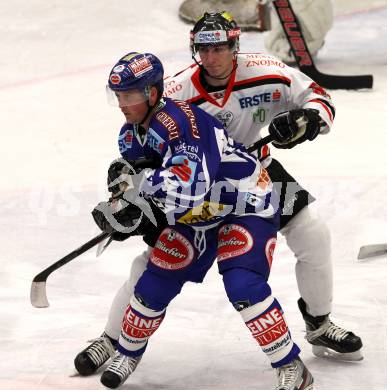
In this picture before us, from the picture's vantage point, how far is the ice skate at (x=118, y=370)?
3.95m

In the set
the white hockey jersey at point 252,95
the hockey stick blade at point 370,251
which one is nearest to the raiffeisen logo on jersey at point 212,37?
the white hockey jersey at point 252,95

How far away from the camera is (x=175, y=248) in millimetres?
3852

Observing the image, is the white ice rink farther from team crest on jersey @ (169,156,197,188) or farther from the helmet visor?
the helmet visor

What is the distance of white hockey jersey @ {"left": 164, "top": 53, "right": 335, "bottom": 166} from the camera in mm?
4070

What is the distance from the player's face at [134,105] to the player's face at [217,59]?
40 centimetres

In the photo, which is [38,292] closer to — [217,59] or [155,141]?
[155,141]

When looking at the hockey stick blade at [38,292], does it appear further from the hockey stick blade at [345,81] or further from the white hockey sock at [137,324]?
the hockey stick blade at [345,81]

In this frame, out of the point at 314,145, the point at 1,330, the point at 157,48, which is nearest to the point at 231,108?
the point at 1,330

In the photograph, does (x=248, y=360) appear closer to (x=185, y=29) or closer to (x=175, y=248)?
(x=175, y=248)

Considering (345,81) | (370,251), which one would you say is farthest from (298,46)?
(370,251)

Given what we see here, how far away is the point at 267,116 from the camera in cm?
416

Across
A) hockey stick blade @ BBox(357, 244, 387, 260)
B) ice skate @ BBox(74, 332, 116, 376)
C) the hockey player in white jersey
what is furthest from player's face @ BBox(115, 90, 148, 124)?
hockey stick blade @ BBox(357, 244, 387, 260)

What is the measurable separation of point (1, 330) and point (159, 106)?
1575 millimetres

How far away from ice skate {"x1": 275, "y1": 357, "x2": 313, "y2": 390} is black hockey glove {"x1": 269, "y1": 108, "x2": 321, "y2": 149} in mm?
843
